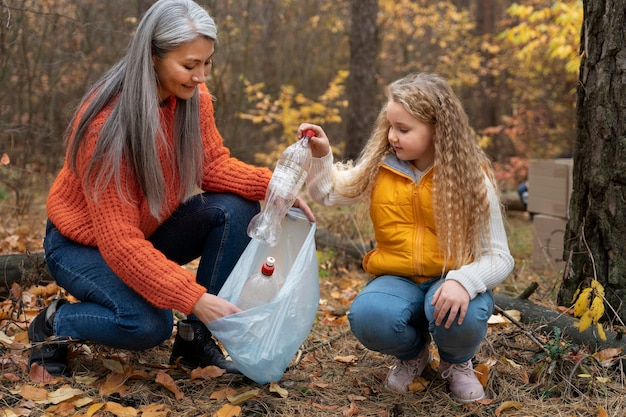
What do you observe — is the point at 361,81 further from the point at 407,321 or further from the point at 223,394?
the point at 223,394

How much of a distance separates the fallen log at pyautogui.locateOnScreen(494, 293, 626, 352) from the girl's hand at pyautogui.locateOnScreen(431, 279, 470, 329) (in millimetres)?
668

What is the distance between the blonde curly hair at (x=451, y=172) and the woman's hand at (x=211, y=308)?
29.3 inches

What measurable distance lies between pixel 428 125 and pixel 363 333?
0.74 metres

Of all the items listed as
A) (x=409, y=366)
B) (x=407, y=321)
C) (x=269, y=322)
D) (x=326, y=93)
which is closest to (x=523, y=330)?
(x=409, y=366)

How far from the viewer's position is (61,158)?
6938 mm

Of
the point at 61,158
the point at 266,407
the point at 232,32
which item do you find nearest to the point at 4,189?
the point at 61,158

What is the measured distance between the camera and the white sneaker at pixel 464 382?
229 cm

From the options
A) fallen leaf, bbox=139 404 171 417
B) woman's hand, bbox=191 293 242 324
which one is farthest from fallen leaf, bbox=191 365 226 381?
woman's hand, bbox=191 293 242 324

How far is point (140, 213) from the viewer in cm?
235

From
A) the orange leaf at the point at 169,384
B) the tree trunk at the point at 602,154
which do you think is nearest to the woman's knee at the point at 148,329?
the orange leaf at the point at 169,384

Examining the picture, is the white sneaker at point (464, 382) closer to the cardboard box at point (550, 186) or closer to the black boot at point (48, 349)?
the black boot at point (48, 349)

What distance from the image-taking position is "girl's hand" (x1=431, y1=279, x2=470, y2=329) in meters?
2.10

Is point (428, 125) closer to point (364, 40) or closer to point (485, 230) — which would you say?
point (485, 230)

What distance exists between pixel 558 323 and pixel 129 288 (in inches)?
65.1
